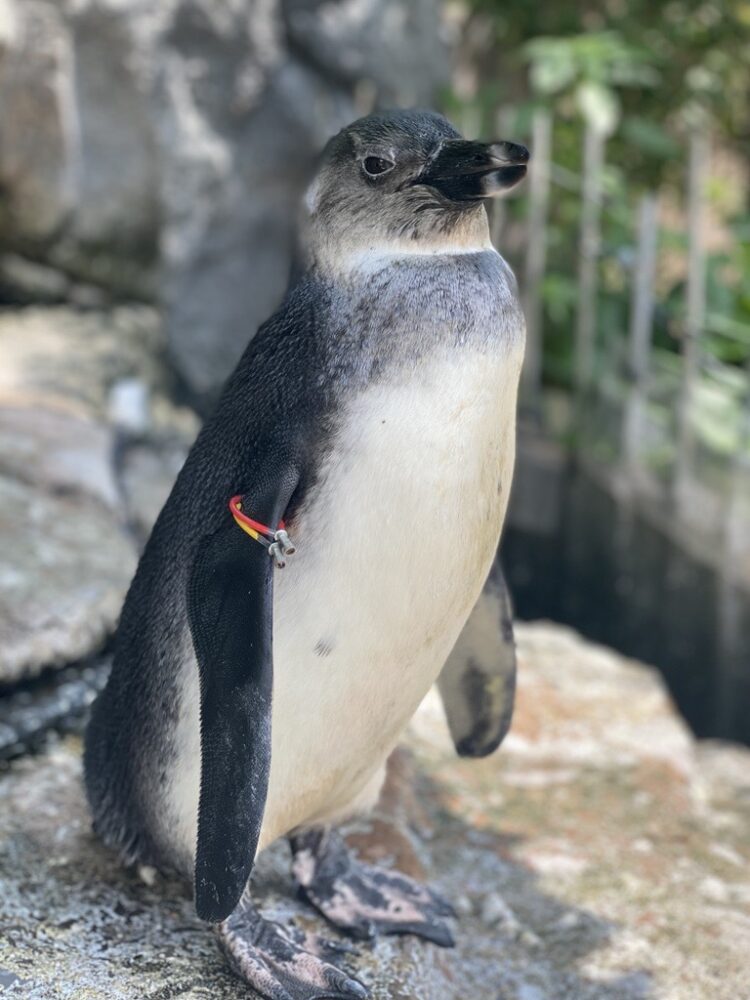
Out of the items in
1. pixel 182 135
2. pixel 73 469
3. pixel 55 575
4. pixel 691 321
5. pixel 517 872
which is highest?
pixel 182 135

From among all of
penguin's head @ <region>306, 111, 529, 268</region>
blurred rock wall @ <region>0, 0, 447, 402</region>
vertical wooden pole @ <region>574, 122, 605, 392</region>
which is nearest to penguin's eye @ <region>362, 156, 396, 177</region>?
penguin's head @ <region>306, 111, 529, 268</region>

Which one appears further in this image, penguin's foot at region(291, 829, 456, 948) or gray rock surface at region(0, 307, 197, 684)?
gray rock surface at region(0, 307, 197, 684)

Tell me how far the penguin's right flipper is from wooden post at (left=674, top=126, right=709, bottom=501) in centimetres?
282

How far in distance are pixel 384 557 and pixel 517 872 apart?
3.57 feet

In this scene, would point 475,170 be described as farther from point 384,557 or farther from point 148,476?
point 148,476

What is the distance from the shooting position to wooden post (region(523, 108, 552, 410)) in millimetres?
4898

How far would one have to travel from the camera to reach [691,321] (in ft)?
13.6

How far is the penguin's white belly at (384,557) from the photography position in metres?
1.61

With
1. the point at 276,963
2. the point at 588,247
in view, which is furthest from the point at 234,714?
the point at 588,247

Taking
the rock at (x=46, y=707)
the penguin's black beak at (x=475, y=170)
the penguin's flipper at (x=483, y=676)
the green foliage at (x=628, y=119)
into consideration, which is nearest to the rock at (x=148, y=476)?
the rock at (x=46, y=707)

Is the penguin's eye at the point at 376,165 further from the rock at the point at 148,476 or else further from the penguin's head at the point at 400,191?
the rock at the point at 148,476

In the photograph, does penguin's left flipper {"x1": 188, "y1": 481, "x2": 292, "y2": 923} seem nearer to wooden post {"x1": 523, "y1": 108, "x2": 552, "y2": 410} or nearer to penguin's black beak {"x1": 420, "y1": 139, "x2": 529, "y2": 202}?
penguin's black beak {"x1": 420, "y1": 139, "x2": 529, "y2": 202}

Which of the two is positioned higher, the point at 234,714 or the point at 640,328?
the point at 640,328

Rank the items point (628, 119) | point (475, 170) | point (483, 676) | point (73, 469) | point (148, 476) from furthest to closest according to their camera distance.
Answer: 1. point (628, 119)
2. point (148, 476)
3. point (73, 469)
4. point (483, 676)
5. point (475, 170)
